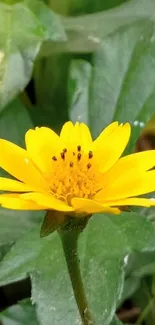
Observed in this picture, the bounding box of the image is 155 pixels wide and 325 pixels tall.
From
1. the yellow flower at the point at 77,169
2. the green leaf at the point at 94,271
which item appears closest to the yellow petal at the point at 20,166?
the yellow flower at the point at 77,169

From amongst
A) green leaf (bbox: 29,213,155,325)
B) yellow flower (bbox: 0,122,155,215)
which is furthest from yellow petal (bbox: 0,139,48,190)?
green leaf (bbox: 29,213,155,325)

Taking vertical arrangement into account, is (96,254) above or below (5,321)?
above

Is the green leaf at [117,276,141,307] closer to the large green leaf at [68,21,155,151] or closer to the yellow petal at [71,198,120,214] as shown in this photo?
the large green leaf at [68,21,155,151]

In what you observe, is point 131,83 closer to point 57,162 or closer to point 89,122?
point 89,122

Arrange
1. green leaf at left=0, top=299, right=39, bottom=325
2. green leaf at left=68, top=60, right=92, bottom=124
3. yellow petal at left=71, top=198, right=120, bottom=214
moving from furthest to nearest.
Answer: green leaf at left=68, top=60, right=92, bottom=124 → green leaf at left=0, top=299, right=39, bottom=325 → yellow petal at left=71, top=198, right=120, bottom=214

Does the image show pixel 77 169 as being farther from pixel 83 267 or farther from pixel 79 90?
pixel 79 90

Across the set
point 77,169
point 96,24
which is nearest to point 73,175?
point 77,169

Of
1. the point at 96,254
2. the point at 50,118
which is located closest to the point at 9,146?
the point at 96,254

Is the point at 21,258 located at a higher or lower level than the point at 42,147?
lower
